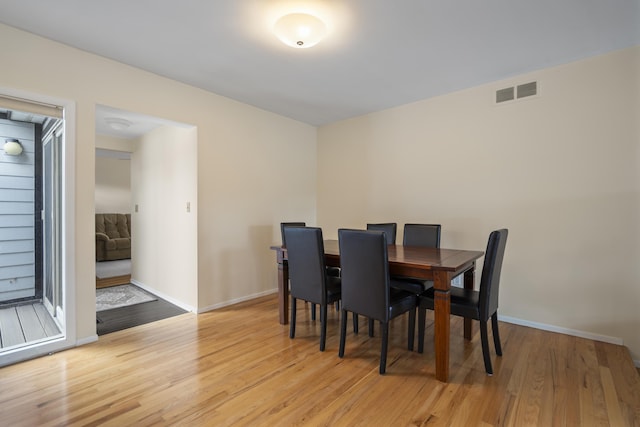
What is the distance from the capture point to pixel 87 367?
208cm

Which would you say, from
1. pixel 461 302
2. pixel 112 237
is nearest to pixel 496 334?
pixel 461 302

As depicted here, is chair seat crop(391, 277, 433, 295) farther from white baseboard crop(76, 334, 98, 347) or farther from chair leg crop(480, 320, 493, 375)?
white baseboard crop(76, 334, 98, 347)

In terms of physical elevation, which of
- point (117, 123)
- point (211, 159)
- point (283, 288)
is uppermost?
point (117, 123)

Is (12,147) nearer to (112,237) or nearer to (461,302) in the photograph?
(112,237)

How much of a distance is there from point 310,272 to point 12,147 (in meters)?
3.28

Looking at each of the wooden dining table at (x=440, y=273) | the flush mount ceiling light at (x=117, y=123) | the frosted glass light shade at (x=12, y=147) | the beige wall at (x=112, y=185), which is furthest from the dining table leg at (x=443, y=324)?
the beige wall at (x=112, y=185)

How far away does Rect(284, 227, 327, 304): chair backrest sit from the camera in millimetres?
2359

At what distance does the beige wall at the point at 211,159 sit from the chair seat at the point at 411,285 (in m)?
1.81

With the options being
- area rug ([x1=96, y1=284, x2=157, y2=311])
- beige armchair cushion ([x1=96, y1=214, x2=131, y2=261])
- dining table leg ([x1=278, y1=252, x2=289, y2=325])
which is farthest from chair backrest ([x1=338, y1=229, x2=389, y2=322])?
→ beige armchair cushion ([x1=96, y1=214, x2=131, y2=261])

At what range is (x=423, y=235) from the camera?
9.96 ft

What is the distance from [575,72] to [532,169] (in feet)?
2.90

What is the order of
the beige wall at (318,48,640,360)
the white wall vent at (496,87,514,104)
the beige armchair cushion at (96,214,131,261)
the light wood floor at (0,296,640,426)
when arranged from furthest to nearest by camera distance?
the beige armchair cushion at (96,214,131,261)
the white wall vent at (496,87,514,104)
the beige wall at (318,48,640,360)
the light wood floor at (0,296,640,426)

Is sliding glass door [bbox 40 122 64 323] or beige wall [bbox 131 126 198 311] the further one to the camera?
beige wall [bbox 131 126 198 311]

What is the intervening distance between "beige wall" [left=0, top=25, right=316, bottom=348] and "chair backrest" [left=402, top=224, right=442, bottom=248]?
1.76 meters
